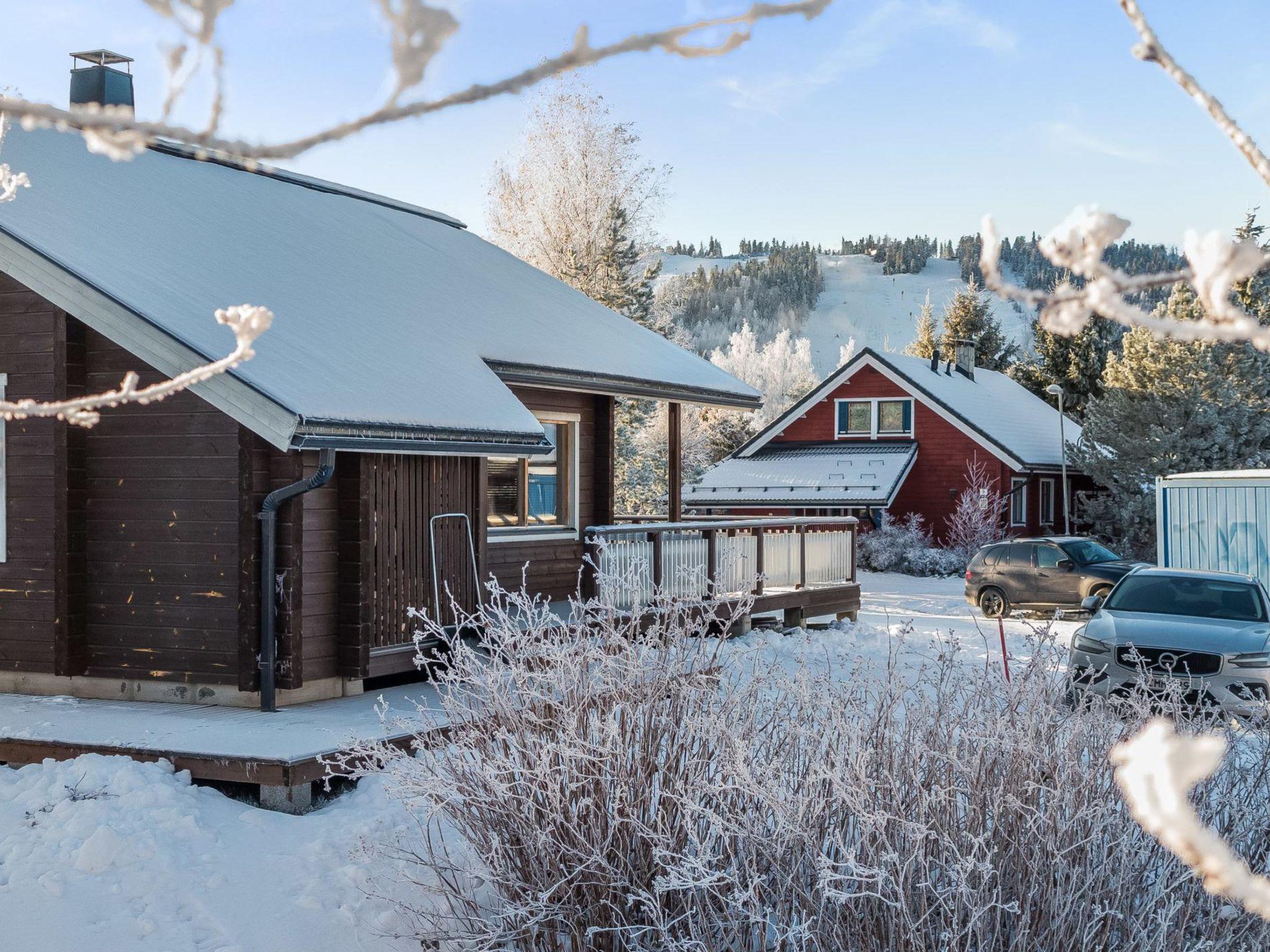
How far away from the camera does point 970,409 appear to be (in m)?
36.6

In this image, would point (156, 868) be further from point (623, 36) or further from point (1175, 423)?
point (1175, 423)

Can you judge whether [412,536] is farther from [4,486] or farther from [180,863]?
[180,863]

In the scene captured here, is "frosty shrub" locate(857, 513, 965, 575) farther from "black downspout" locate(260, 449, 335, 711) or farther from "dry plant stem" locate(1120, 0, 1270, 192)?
"dry plant stem" locate(1120, 0, 1270, 192)

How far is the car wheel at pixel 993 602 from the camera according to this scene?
77.2ft

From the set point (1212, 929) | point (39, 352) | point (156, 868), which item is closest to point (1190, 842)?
point (1212, 929)

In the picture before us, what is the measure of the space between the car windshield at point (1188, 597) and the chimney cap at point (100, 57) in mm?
13016

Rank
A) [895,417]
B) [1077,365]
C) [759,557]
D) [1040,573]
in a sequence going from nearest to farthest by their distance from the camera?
1. [759,557]
2. [1040,573]
3. [895,417]
4. [1077,365]

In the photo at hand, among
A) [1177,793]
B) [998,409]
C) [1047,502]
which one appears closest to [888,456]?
[998,409]

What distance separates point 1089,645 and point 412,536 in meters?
6.89

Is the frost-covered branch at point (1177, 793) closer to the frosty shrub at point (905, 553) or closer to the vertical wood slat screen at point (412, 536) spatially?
the vertical wood slat screen at point (412, 536)

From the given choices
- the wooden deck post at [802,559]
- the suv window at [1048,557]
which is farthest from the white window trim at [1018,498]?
the wooden deck post at [802,559]

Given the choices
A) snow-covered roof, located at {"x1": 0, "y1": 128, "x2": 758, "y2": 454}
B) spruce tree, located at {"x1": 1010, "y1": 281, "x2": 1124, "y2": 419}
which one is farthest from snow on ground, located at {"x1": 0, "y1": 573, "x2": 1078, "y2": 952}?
spruce tree, located at {"x1": 1010, "y1": 281, "x2": 1124, "y2": 419}

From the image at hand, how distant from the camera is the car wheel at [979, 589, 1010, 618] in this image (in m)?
23.5

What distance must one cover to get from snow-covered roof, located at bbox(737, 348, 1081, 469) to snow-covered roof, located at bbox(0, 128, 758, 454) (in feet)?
Result: 62.1
